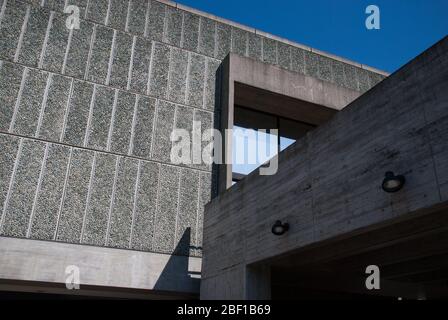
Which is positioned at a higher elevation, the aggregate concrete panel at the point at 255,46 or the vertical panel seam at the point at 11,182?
the aggregate concrete panel at the point at 255,46

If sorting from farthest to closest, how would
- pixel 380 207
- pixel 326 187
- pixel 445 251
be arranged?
pixel 445 251 < pixel 326 187 < pixel 380 207

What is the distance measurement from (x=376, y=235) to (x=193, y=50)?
8249mm

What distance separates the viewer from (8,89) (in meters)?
10.1

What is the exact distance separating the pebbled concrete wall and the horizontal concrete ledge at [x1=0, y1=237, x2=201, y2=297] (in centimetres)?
21

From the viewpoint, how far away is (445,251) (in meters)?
6.99

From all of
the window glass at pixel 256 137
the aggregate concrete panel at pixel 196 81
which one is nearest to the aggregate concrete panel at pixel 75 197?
the aggregate concrete panel at pixel 196 81

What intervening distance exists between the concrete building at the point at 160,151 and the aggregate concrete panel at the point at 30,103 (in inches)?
1.3

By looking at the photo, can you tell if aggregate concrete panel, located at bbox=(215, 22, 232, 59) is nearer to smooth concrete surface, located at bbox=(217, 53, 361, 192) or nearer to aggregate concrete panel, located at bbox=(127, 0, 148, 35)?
smooth concrete surface, located at bbox=(217, 53, 361, 192)

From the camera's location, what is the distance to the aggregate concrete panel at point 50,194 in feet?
30.5

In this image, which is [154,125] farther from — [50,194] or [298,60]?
[298,60]

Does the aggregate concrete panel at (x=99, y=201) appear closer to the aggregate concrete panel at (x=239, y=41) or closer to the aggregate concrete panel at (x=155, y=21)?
the aggregate concrete panel at (x=155, y=21)

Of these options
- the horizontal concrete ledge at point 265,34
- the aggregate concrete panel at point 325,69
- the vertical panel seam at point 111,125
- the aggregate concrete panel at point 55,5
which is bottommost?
the vertical panel seam at point 111,125
